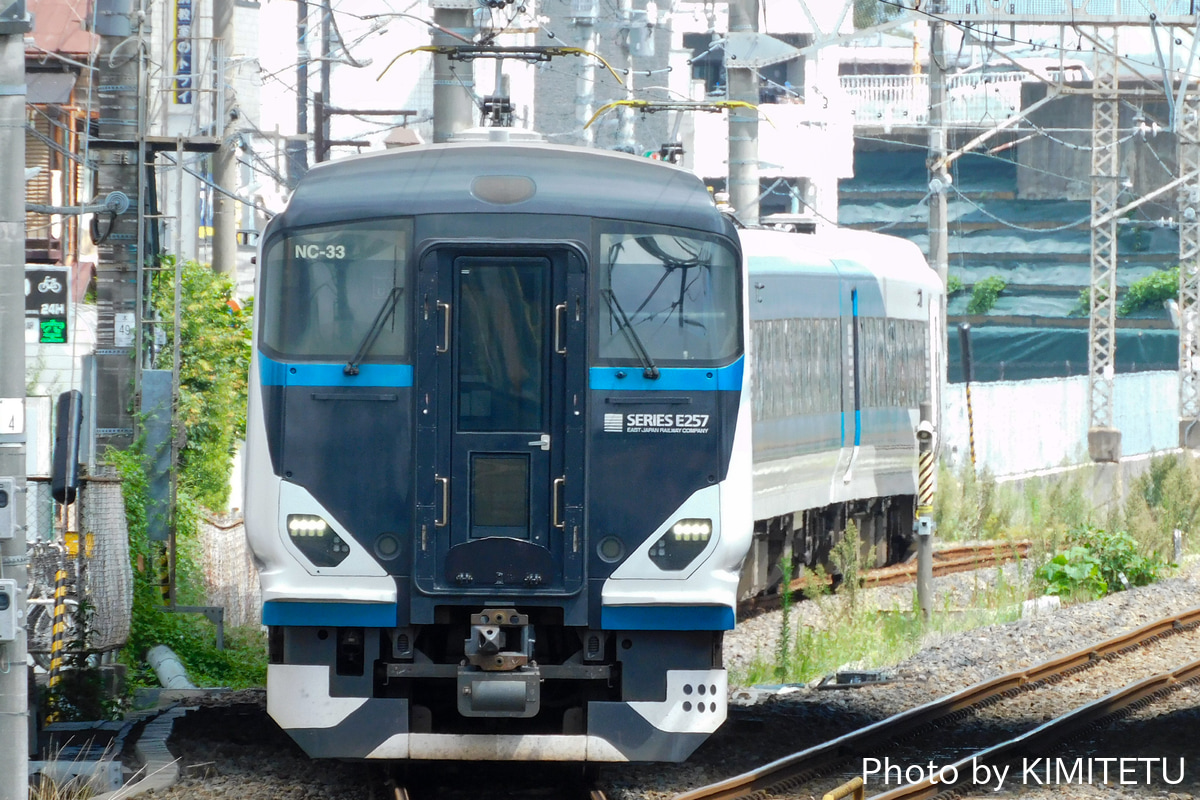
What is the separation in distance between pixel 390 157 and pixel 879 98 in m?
46.0

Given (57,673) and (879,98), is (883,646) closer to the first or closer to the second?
(57,673)

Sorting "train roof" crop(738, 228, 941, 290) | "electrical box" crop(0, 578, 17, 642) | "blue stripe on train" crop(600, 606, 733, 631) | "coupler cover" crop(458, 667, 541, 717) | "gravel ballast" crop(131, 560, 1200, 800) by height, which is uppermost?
"train roof" crop(738, 228, 941, 290)

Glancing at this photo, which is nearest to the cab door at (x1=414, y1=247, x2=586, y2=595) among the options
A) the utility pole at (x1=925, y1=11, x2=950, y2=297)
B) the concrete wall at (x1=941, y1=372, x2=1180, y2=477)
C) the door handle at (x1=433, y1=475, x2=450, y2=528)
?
→ the door handle at (x1=433, y1=475, x2=450, y2=528)

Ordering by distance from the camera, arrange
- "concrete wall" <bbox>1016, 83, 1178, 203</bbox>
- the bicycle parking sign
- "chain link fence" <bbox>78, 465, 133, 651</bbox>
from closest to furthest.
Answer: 1. "chain link fence" <bbox>78, 465, 133, 651</bbox>
2. the bicycle parking sign
3. "concrete wall" <bbox>1016, 83, 1178, 203</bbox>

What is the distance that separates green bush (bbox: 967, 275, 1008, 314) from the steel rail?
41.1 metres

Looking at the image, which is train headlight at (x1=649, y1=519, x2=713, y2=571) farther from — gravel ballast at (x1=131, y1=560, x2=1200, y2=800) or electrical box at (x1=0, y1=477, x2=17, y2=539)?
electrical box at (x1=0, y1=477, x2=17, y2=539)

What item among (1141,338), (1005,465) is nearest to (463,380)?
(1005,465)

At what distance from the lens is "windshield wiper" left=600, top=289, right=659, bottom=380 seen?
25.5ft

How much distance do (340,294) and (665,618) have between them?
2091 mm

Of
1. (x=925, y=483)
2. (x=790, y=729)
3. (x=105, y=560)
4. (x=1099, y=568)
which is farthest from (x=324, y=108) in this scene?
(x=790, y=729)

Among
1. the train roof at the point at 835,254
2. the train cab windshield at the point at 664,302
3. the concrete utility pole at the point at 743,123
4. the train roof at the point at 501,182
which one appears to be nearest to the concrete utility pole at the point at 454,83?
the train roof at the point at 835,254

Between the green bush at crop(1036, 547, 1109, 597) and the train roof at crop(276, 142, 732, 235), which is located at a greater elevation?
the train roof at crop(276, 142, 732, 235)

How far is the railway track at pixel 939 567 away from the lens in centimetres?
1609

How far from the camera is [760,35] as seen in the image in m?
15.8
